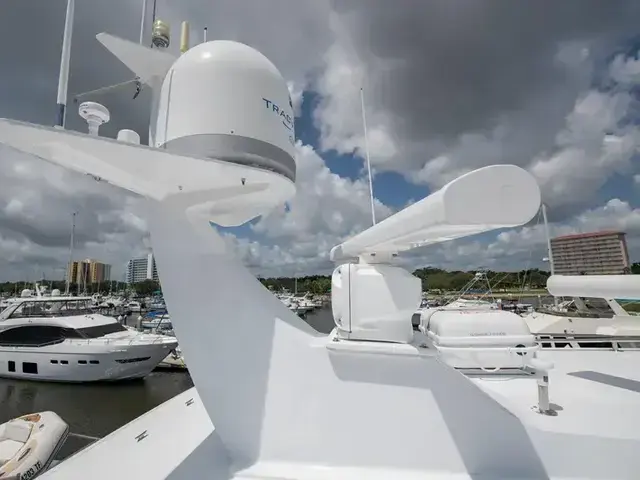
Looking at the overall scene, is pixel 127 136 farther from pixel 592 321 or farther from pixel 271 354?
pixel 592 321

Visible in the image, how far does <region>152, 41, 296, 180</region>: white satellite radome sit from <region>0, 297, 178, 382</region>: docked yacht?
1679cm

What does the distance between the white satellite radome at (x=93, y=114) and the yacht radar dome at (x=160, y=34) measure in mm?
1021

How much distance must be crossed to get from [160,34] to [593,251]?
2254 cm

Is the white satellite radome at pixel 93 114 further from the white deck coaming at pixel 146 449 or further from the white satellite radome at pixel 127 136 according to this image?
the white deck coaming at pixel 146 449

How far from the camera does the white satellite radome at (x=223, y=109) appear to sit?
2459mm

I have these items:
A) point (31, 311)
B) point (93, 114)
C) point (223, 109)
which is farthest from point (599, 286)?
point (31, 311)

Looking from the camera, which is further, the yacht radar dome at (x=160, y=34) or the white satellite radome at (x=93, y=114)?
the yacht radar dome at (x=160, y=34)

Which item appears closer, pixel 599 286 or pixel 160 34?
pixel 160 34

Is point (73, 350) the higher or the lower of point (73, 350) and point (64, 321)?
the lower

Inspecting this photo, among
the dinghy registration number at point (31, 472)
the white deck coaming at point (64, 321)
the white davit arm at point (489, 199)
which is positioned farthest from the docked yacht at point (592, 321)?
the white deck coaming at point (64, 321)

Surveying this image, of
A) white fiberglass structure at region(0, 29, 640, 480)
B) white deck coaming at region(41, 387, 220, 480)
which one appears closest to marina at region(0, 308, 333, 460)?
white deck coaming at region(41, 387, 220, 480)

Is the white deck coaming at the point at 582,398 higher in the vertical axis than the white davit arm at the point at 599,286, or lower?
lower

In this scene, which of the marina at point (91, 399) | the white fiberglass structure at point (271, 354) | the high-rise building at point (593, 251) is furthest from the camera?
the high-rise building at point (593, 251)

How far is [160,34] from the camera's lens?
296cm
